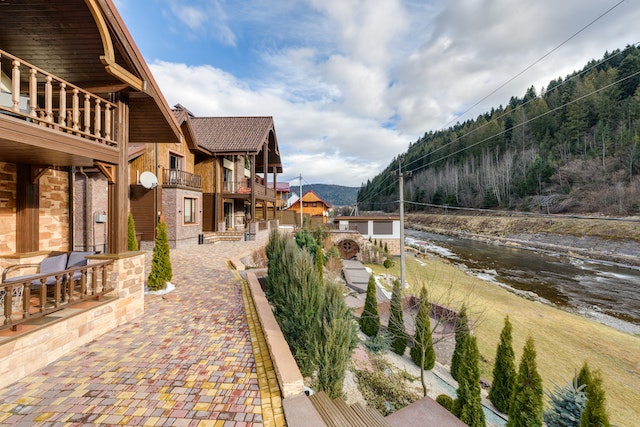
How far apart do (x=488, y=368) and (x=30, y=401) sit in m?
10.5

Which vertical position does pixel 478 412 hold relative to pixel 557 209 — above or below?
below

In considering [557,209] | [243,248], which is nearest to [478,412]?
[243,248]

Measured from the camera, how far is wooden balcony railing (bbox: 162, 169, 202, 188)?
1494 centimetres

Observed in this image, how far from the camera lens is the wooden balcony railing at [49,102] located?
375cm

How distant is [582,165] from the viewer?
45.9 meters

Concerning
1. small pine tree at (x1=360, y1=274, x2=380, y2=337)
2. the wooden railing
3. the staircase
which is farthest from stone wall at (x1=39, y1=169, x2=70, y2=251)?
small pine tree at (x1=360, y1=274, x2=380, y2=337)

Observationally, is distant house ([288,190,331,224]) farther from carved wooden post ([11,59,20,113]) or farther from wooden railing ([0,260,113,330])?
carved wooden post ([11,59,20,113])

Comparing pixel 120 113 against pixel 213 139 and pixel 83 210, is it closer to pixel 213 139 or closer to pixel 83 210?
pixel 83 210

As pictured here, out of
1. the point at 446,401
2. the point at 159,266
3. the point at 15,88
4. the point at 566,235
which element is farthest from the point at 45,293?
the point at 566,235

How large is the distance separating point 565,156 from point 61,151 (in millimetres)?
74458

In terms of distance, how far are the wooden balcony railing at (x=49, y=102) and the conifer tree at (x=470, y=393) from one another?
28.7 ft

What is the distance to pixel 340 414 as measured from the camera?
317 cm

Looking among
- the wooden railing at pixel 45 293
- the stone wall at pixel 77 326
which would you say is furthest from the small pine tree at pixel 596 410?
the wooden railing at pixel 45 293

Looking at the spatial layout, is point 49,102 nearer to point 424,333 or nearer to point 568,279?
point 424,333
